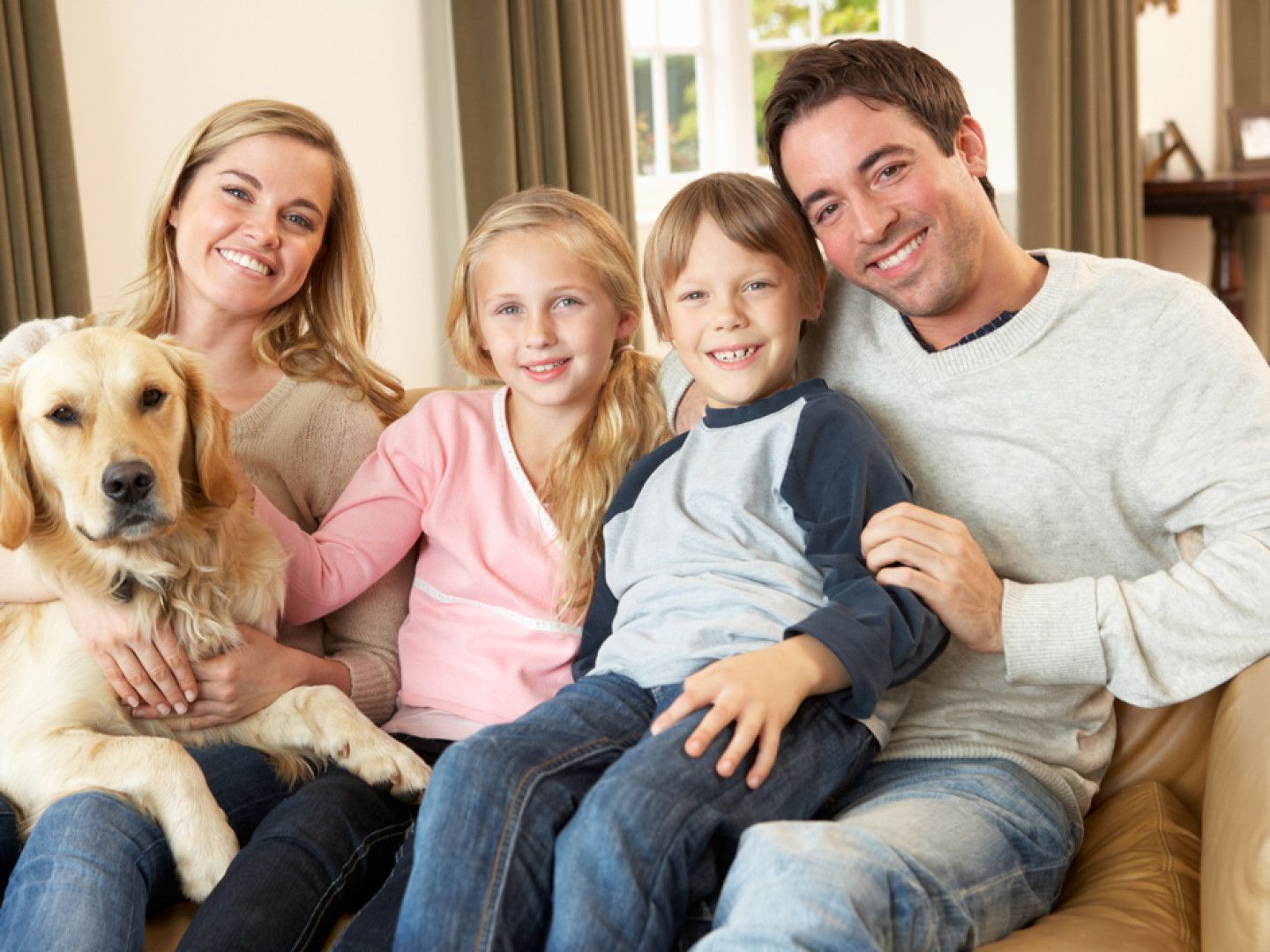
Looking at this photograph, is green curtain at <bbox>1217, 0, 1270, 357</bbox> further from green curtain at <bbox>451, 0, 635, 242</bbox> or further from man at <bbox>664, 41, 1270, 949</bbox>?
man at <bbox>664, 41, 1270, 949</bbox>

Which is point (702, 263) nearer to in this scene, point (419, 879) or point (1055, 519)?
point (1055, 519)

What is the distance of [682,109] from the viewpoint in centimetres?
634

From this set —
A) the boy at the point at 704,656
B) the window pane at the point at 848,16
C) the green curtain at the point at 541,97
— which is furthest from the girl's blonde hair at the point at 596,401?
the window pane at the point at 848,16

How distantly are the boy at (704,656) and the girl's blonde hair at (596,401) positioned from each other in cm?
10

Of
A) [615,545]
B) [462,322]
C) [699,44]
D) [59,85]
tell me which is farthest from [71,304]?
[699,44]

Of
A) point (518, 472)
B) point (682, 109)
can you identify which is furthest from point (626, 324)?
point (682, 109)

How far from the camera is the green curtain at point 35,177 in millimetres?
3334

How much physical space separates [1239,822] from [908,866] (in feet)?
1.15

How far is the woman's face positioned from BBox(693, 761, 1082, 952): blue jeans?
4.21ft

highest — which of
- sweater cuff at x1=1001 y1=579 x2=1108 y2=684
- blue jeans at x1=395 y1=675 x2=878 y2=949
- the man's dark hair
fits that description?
the man's dark hair

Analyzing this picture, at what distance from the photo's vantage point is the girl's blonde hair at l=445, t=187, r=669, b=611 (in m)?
1.98

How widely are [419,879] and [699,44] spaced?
5548 millimetres

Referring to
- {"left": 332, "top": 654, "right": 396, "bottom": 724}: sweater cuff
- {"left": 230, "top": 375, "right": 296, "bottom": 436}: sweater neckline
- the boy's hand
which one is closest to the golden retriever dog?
{"left": 332, "top": 654, "right": 396, "bottom": 724}: sweater cuff

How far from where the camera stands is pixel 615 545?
6.07ft
